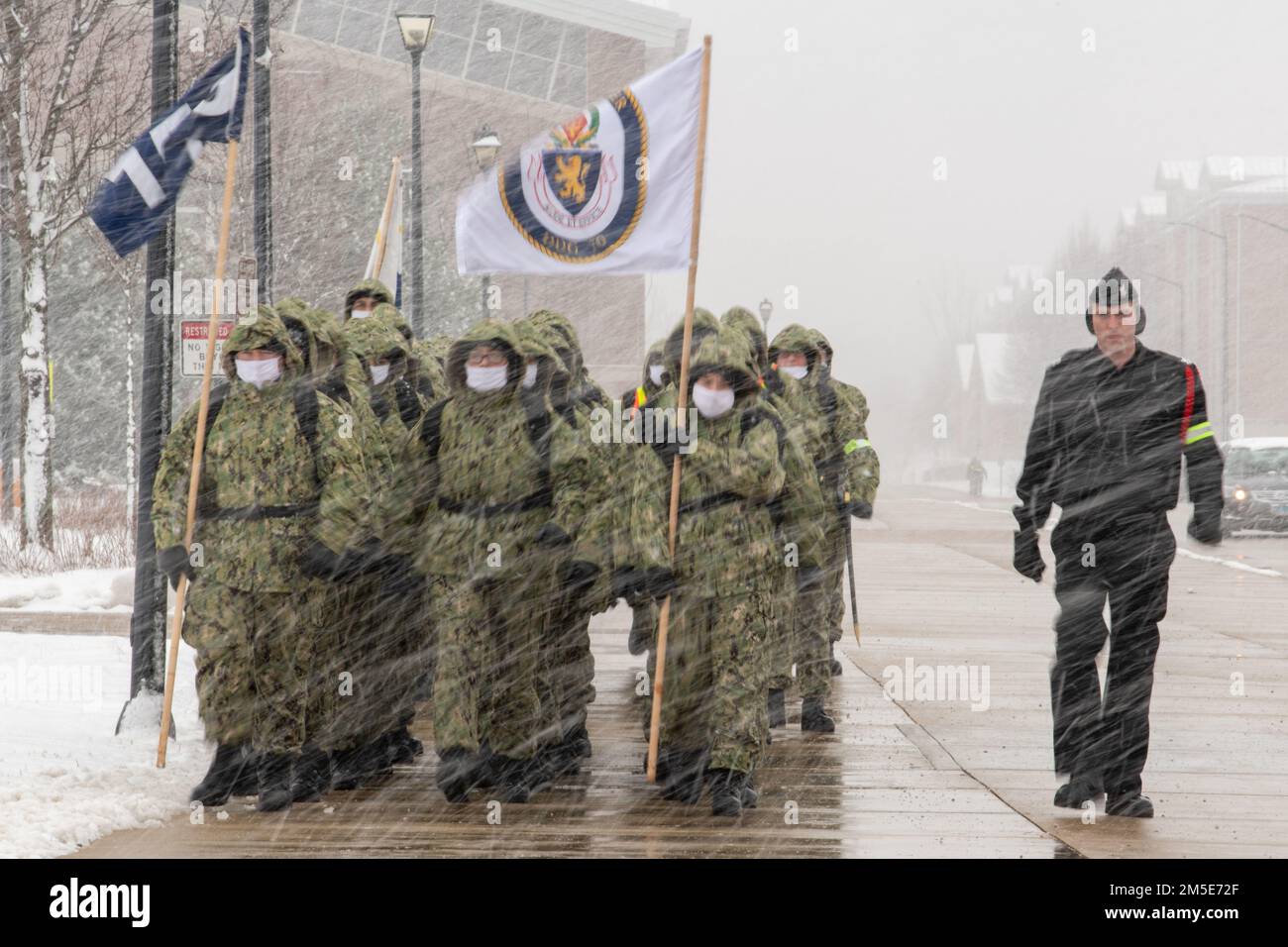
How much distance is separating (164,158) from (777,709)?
4.35 metres

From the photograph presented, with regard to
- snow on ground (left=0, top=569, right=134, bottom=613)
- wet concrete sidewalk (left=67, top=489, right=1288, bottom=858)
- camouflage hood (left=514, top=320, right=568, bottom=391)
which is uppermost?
camouflage hood (left=514, top=320, right=568, bottom=391)

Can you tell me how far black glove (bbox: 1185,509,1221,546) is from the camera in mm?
6871

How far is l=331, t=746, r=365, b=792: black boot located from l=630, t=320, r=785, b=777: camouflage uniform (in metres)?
1.42

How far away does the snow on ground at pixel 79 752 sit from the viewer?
A: 21.3 ft

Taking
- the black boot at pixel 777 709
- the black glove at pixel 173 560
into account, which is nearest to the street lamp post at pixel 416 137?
the black boot at pixel 777 709

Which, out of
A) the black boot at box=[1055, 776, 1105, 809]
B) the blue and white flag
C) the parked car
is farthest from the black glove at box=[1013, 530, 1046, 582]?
the parked car

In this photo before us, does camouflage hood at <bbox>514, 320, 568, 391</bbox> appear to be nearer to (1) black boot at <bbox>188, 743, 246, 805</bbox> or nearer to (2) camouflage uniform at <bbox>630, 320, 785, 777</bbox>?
(2) camouflage uniform at <bbox>630, 320, 785, 777</bbox>

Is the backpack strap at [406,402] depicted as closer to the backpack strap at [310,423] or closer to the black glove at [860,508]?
the backpack strap at [310,423]

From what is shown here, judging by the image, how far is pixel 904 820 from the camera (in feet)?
23.0

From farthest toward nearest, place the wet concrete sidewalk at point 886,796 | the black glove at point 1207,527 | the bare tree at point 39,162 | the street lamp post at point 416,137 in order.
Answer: the street lamp post at point 416,137 → the bare tree at point 39,162 → the black glove at point 1207,527 → the wet concrete sidewalk at point 886,796

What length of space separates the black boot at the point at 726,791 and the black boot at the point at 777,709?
238 cm

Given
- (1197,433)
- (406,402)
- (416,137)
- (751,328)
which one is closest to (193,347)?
(406,402)

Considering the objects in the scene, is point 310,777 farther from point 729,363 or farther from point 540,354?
point 729,363
